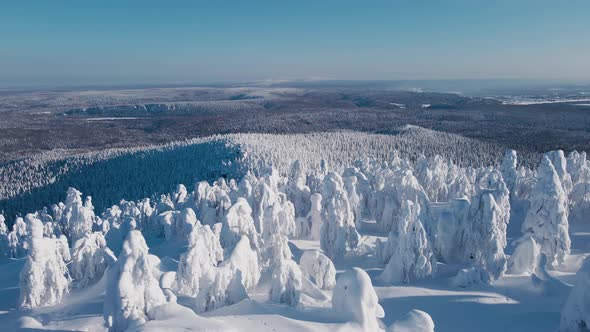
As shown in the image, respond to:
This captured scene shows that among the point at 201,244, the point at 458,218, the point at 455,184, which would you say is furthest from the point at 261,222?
the point at 455,184

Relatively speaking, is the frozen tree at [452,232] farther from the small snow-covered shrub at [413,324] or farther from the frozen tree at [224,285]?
the frozen tree at [224,285]

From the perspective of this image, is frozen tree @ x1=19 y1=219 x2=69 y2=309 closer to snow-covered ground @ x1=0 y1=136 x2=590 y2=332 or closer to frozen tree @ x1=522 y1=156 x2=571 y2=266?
snow-covered ground @ x1=0 y1=136 x2=590 y2=332

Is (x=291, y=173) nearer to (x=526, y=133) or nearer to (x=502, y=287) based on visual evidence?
(x=502, y=287)

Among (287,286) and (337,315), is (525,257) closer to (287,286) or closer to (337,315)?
(337,315)

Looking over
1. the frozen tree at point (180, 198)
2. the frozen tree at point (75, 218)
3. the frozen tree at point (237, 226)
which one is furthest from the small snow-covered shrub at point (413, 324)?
the frozen tree at point (75, 218)

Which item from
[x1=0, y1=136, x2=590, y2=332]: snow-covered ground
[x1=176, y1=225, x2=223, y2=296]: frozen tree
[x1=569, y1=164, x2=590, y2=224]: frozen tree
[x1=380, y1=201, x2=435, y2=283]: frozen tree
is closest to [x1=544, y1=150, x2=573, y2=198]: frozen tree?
[x1=0, y1=136, x2=590, y2=332]: snow-covered ground

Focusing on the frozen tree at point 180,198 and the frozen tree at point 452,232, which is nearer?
the frozen tree at point 452,232

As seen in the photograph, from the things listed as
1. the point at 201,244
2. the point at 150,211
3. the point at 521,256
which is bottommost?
the point at 150,211
